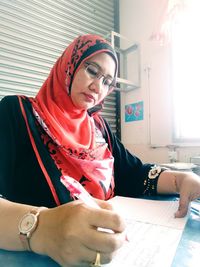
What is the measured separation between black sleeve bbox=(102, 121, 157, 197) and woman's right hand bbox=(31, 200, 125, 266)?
2.05 ft

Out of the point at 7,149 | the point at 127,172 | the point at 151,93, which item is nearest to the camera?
the point at 7,149

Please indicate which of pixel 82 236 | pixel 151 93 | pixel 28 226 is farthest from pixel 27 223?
pixel 151 93

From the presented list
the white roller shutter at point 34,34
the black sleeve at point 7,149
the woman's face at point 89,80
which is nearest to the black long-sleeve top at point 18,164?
the black sleeve at point 7,149

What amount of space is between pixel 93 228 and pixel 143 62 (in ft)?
7.49

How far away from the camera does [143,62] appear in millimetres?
2404

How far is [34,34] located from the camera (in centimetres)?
214

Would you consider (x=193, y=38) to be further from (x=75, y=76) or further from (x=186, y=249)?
(x=186, y=249)

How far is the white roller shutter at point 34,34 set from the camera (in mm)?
1977

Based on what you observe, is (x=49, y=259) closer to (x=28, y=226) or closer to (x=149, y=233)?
(x=28, y=226)

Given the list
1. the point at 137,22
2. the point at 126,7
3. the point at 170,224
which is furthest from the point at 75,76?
the point at 126,7

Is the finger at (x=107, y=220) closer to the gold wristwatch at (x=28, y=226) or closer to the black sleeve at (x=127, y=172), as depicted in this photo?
the gold wristwatch at (x=28, y=226)

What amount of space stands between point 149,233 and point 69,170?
331mm

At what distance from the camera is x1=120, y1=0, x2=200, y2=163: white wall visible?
216 cm

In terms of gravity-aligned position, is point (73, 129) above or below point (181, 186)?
above
